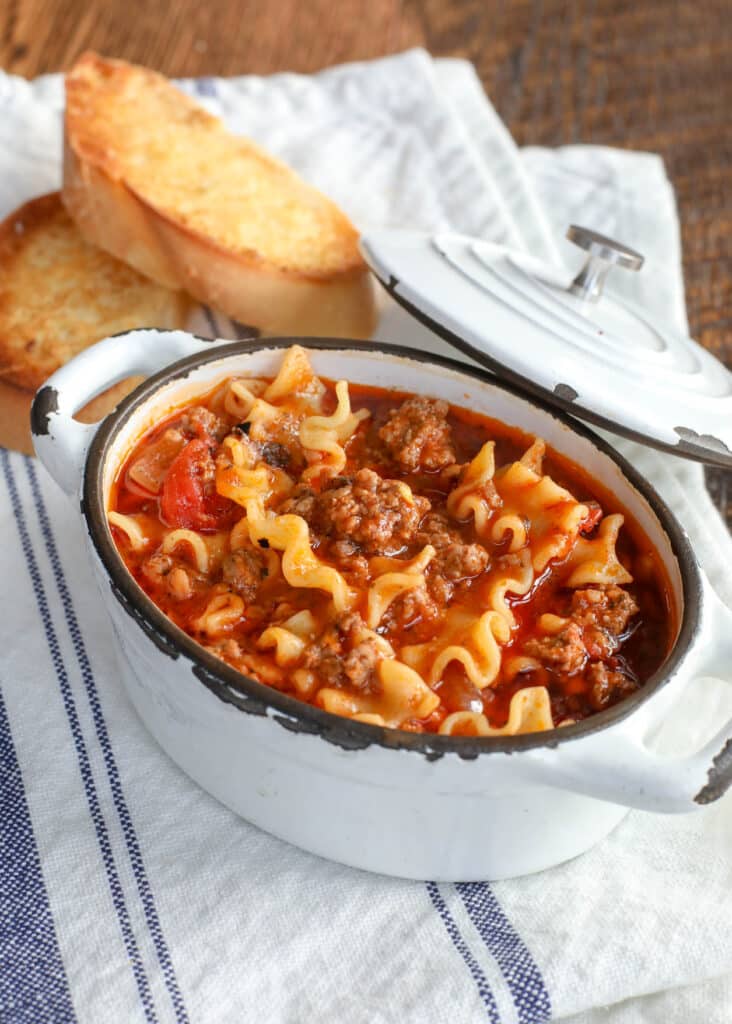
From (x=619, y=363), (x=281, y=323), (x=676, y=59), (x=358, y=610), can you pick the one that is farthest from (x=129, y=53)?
(x=358, y=610)

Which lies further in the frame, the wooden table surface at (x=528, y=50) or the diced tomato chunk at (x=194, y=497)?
the wooden table surface at (x=528, y=50)

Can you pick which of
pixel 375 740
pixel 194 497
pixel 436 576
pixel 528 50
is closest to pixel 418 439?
pixel 436 576

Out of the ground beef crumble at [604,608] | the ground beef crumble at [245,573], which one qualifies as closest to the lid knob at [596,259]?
the ground beef crumble at [604,608]

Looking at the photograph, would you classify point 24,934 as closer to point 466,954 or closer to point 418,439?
point 466,954

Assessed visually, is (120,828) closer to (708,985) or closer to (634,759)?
(634,759)

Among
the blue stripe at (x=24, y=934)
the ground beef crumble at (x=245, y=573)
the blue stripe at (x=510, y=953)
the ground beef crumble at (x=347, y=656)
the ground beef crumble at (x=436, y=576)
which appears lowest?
the blue stripe at (x=510, y=953)

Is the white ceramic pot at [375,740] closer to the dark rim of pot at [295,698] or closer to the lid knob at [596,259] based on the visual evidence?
the dark rim of pot at [295,698]
